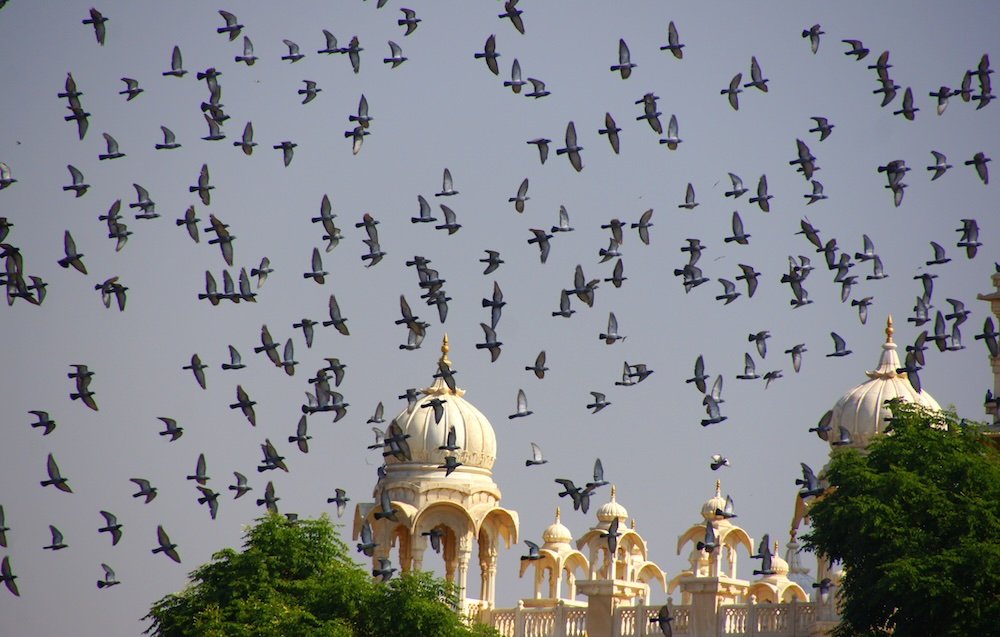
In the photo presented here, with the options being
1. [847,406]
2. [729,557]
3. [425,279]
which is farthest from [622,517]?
[425,279]

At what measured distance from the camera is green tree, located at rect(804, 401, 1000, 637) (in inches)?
1609

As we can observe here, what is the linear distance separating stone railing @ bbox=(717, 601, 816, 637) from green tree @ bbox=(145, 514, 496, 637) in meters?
4.71

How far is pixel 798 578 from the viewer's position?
92750 mm

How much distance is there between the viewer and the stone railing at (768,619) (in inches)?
1903

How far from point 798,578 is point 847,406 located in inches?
1478

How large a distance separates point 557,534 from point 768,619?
62.0 feet

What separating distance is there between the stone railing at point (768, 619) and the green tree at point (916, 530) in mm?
2013

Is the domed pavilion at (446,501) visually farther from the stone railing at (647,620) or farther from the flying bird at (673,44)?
the flying bird at (673,44)

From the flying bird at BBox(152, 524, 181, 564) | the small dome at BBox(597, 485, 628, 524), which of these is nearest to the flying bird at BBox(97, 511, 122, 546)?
the flying bird at BBox(152, 524, 181, 564)

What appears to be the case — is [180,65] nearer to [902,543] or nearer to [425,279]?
[425,279]

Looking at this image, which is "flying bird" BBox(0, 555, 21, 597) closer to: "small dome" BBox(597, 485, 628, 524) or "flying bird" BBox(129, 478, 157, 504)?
"flying bird" BBox(129, 478, 157, 504)

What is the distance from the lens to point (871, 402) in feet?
183

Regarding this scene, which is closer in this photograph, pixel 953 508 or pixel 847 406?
pixel 953 508

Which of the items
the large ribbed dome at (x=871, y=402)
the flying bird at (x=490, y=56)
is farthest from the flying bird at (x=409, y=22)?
the large ribbed dome at (x=871, y=402)
